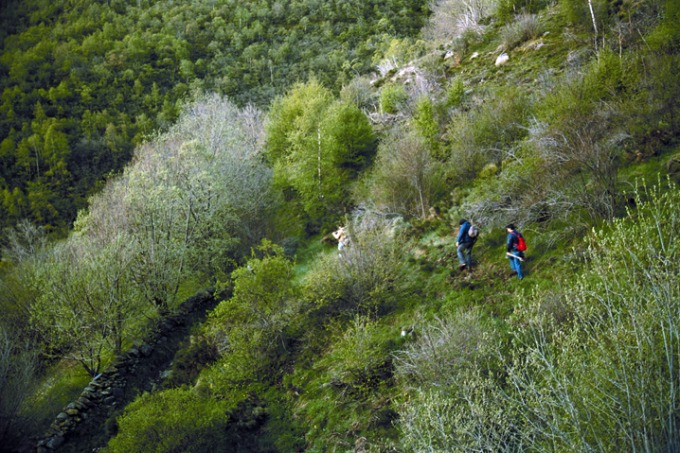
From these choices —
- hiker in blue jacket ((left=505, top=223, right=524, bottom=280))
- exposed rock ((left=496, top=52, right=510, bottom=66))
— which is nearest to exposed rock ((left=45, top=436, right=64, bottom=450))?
hiker in blue jacket ((left=505, top=223, right=524, bottom=280))

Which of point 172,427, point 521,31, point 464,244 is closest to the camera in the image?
point 172,427

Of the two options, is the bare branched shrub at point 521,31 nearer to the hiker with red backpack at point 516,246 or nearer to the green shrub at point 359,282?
the green shrub at point 359,282

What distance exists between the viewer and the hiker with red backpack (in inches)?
406

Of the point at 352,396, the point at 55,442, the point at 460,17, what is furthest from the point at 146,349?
the point at 460,17

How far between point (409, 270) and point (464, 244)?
2.47m

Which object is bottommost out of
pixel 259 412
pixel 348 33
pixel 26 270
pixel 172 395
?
pixel 259 412

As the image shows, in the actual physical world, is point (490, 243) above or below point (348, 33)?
below

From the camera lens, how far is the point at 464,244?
39.6 ft

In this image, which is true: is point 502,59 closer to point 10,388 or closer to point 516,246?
point 516,246

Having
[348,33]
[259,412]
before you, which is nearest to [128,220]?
[259,412]

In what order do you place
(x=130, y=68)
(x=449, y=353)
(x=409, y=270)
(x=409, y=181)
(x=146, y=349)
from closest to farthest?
1. (x=449, y=353)
2. (x=409, y=270)
3. (x=146, y=349)
4. (x=409, y=181)
5. (x=130, y=68)

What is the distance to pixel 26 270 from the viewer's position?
19234 mm

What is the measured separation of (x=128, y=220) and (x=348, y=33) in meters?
54.3

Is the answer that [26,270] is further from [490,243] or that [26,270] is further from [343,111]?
[490,243]
